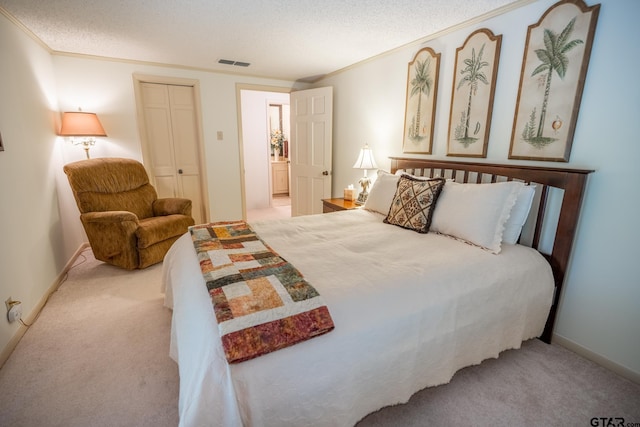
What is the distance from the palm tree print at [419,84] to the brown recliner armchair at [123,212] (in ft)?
8.76

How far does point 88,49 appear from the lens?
3158 millimetres

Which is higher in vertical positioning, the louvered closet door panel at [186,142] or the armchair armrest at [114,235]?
the louvered closet door panel at [186,142]

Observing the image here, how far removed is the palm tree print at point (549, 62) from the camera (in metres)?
1.79

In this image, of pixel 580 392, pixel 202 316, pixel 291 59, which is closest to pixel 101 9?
pixel 291 59

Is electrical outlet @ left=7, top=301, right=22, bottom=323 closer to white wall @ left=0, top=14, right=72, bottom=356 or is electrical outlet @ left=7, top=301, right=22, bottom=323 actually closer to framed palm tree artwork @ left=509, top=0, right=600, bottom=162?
white wall @ left=0, top=14, right=72, bottom=356

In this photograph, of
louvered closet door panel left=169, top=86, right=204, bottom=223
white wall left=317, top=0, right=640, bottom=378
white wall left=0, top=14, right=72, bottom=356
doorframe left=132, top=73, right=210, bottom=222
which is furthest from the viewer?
louvered closet door panel left=169, top=86, right=204, bottom=223

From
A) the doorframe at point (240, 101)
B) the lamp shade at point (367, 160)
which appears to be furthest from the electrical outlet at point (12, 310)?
the lamp shade at point (367, 160)

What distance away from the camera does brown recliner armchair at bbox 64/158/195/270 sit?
→ 2.84 meters

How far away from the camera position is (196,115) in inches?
162

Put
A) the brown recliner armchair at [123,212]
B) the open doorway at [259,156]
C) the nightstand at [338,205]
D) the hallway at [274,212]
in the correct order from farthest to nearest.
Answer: the open doorway at [259,156], the hallway at [274,212], the nightstand at [338,205], the brown recliner armchair at [123,212]

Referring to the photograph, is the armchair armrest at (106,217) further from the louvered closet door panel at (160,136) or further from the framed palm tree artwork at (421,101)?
the framed palm tree artwork at (421,101)

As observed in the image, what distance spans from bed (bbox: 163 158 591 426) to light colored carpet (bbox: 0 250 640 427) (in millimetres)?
151

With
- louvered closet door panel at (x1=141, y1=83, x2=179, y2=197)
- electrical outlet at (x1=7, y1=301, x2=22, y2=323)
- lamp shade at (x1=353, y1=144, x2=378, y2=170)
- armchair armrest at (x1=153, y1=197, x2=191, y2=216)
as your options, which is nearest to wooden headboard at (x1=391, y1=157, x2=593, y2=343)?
lamp shade at (x1=353, y1=144, x2=378, y2=170)

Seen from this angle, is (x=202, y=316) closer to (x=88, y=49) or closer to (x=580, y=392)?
(x=580, y=392)
